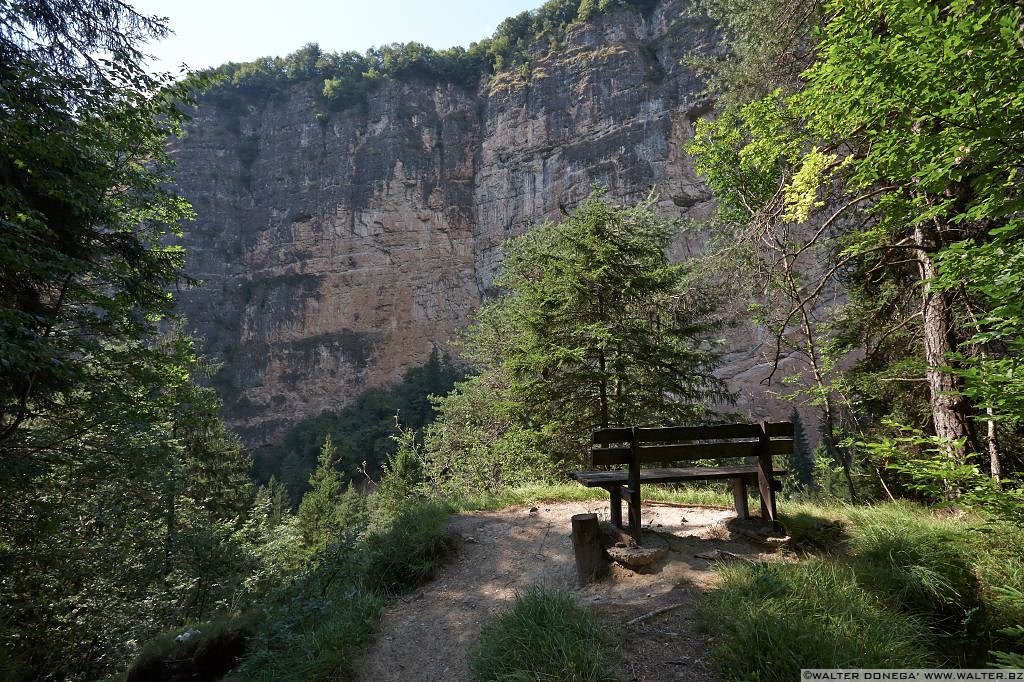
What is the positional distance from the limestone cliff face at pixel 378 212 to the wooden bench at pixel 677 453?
34904 millimetres

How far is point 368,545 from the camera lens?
479cm

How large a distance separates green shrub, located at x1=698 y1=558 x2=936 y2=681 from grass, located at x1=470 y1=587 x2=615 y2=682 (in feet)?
2.08

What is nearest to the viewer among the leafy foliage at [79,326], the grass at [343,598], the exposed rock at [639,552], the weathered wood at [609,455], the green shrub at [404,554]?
the grass at [343,598]

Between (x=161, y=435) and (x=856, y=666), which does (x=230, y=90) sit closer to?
(x=161, y=435)

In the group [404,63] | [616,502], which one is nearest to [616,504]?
[616,502]

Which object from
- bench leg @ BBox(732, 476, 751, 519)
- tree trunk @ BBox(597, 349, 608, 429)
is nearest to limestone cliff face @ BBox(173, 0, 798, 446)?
tree trunk @ BBox(597, 349, 608, 429)

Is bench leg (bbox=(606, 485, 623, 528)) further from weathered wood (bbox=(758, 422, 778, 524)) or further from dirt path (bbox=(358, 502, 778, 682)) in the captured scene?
weathered wood (bbox=(758, 422, 778, 524))

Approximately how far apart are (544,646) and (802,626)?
4.33ft

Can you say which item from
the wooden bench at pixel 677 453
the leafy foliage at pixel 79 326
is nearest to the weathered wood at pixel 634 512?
the wooden bench at pixel 677 453

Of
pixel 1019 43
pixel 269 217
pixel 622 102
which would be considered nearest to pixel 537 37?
pixel 622 102

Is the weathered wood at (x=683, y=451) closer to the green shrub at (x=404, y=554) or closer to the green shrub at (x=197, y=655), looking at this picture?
the green shrub at (x=404, y=554)

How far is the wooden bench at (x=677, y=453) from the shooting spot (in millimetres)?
3846

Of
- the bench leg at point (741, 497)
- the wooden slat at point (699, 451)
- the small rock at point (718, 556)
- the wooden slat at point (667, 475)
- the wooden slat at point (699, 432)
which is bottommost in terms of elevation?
the small rock at point (718, 556)

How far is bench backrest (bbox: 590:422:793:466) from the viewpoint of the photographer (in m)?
3.82
